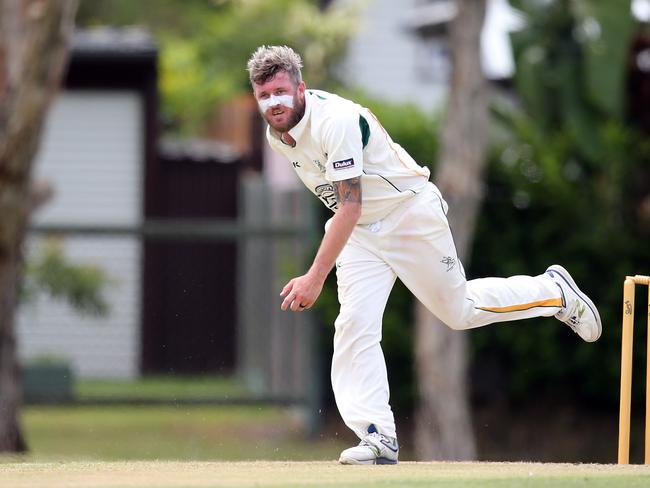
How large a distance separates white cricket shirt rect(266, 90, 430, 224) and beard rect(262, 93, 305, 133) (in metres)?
0.02

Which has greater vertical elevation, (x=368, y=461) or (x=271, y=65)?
(x=271, y=65)

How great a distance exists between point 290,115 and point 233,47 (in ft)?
69.2

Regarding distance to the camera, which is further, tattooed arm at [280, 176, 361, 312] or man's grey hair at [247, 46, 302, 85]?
man's grey hair at [247, 46, 302, 85]

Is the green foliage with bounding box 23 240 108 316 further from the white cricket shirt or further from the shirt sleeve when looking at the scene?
the shirt sleeve

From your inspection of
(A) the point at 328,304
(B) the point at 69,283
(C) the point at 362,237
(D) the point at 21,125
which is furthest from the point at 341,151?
(B) the point at 69,283

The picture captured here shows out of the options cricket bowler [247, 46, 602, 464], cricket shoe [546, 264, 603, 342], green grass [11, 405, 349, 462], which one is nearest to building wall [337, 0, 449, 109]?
green grass [11, 405, 349, 462]

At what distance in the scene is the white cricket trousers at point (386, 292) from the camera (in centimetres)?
662

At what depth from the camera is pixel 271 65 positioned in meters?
6.42

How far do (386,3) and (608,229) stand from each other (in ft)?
33.7

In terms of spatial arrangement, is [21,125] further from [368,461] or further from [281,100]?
[368,461]

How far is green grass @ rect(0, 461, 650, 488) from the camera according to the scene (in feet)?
18.5

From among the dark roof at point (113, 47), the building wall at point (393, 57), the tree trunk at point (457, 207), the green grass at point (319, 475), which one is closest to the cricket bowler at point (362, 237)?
the green grass at point (319, 475)

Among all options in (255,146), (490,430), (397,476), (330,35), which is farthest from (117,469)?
(330,35)

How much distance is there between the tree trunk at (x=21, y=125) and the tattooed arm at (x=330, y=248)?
5.41 m
